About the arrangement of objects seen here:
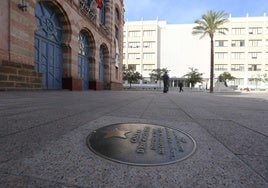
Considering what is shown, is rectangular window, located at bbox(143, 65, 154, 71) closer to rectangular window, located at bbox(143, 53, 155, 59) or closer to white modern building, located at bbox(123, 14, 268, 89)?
white modern building, located at bbox(123, 14, 268, 89)

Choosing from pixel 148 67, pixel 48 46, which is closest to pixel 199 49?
pixel 148 67

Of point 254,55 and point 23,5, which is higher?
point 254,55

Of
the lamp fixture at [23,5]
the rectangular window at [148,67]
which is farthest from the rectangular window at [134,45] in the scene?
the lamp fixture at [23,5]

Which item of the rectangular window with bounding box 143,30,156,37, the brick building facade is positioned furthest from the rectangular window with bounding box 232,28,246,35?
the brick building facade

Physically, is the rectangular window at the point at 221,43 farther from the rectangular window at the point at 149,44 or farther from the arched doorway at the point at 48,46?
the arched doorway at the point at 48,46

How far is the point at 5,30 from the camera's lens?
875cm

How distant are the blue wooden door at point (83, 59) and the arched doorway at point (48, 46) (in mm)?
3177

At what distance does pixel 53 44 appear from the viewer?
13.8m

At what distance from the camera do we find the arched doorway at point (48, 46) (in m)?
12.2

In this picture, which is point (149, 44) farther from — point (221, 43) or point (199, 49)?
point (221, 43)

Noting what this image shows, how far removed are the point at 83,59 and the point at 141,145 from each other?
1770 centimetres

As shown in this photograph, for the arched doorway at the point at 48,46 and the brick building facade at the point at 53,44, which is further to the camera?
the arched doorway at the point at 48,46

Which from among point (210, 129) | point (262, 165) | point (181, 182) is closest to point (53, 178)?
point (181, 182)

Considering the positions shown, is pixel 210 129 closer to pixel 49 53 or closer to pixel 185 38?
pixel 49 53
